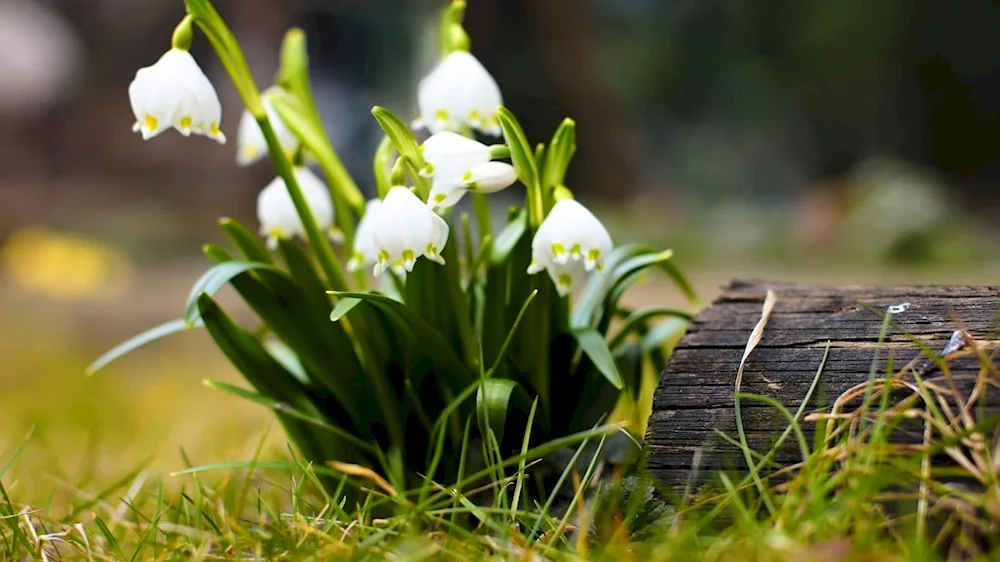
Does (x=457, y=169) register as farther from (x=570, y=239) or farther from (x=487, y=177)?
(x=570, y=239)

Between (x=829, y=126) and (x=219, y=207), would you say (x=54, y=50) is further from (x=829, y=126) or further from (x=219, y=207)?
(x=829, y=126)

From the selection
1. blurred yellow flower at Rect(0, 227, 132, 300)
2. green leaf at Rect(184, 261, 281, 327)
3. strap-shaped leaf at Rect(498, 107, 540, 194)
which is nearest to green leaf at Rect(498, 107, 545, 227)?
strap-shaped leaf at Rect(498, 107, 540, 194)

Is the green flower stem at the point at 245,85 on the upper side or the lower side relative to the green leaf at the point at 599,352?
upper

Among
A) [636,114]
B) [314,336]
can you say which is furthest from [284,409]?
[636,114]

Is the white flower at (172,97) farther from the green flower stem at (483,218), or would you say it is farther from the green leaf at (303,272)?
the green flower stem at (483,218)

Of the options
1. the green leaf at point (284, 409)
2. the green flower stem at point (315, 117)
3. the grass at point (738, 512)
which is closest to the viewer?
the grass at point (738, 512)

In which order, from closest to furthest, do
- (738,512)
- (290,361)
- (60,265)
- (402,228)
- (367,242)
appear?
(738,512) < (402,228) < (367,242) < (290,361) < (60,265)

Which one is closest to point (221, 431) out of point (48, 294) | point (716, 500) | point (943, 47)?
point (716, 500)

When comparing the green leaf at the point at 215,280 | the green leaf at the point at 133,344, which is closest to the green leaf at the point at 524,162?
the green leaf at the point at 215,280

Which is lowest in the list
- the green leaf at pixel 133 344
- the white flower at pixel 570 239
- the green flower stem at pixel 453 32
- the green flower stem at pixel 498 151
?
the green leaf at pixel 133 344
